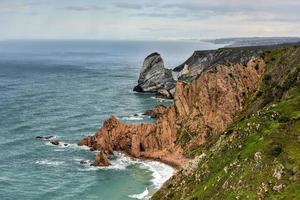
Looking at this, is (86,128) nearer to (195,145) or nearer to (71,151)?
(71,151)

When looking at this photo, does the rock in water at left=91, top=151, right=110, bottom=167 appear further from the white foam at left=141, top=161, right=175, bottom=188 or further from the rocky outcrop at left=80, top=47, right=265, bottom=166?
the white foam at left=141, top=161, right=175, bottom=188

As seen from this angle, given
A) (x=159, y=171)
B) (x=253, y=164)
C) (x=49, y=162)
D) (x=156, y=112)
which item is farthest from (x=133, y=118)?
(x=253, y=164)

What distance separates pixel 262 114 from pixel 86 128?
269ft

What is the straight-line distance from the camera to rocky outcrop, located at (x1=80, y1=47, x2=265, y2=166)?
11981cm

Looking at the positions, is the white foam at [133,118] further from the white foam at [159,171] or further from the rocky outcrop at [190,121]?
the white foam at [159,171]

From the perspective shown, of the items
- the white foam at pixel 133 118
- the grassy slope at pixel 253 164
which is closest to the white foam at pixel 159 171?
the grassy slope at pixel 253 164

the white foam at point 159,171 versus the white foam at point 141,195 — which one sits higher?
the white foam at point 159,171

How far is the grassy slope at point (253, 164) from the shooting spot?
52969mm

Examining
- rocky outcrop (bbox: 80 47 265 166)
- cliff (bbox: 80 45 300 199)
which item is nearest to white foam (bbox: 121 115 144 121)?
cliff (bbox: 80 45 300 199)

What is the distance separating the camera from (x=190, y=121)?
125 metres

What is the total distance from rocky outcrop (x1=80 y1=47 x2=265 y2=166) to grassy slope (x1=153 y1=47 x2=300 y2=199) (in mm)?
31549

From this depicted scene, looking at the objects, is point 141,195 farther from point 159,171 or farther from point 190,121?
point 190,121

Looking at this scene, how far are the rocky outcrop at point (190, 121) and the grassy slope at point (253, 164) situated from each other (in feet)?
104

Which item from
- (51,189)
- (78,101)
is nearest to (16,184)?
(51,189)
